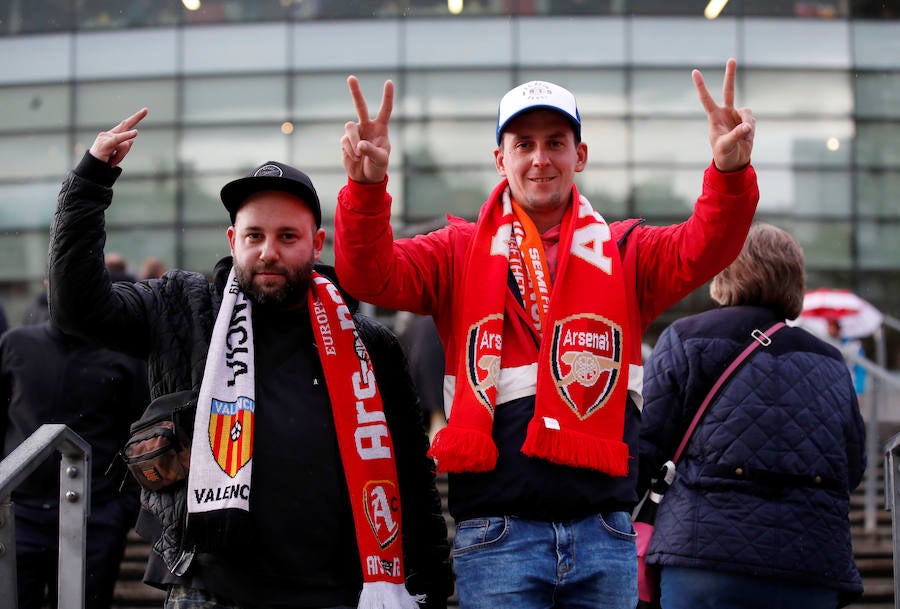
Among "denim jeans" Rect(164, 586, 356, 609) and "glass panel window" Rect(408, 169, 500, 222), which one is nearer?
"denim jeans" Rect(164, 586, 356, 609)

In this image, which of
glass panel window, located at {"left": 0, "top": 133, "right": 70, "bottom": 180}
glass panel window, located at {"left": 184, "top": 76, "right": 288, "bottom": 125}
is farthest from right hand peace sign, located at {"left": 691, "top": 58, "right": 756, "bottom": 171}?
glass panel window, located at {"left": 0, "top": 133, "right": 70, "bottom": 180}

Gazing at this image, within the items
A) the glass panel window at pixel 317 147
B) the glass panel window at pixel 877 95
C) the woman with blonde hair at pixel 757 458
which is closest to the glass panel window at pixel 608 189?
the glass panel window at pixel 317 147

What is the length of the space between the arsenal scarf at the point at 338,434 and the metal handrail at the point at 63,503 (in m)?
0.63

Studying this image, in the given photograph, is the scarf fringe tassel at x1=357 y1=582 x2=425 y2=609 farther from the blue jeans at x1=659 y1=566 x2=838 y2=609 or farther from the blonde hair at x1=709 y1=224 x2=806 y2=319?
the blonde hair at x1=709 y1=224 x2=806 y2=319

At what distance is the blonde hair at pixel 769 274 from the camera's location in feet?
11.9

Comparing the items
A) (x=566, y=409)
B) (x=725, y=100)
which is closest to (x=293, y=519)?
(x=566, y=409)

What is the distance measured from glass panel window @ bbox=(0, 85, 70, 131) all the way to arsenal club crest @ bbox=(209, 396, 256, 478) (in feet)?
59.7

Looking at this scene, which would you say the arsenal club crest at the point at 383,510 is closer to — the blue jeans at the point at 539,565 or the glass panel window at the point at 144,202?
the blue jeans at the point at 539,565

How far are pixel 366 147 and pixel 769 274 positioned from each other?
1.70m

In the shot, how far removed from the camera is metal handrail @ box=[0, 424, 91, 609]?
3141 mm

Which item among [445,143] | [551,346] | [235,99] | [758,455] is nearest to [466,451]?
[551,346]

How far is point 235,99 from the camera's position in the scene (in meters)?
19.4

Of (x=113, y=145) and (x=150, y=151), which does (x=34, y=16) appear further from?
(x=113, y=145)

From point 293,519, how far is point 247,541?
0.15m
